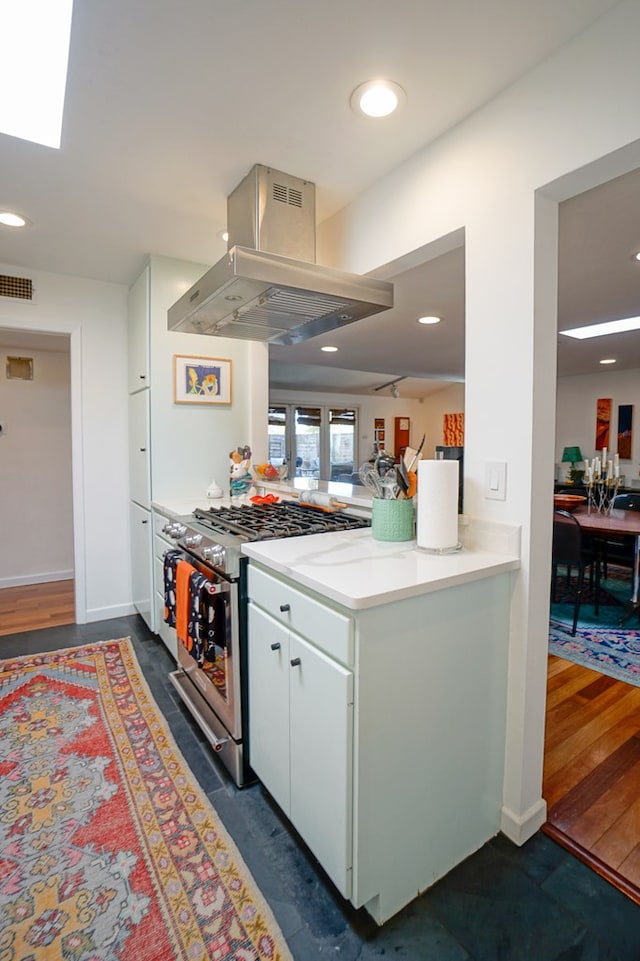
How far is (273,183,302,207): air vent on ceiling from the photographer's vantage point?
191 centimetres

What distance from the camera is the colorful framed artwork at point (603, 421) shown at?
6.17 metres

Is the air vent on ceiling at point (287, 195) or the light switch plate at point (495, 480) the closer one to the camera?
the light switch plate at point (495, 480)

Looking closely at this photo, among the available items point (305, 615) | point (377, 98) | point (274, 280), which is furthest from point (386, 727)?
point (377, 98)

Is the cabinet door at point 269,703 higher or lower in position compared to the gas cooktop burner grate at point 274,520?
lower

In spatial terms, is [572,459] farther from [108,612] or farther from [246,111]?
[246,111]

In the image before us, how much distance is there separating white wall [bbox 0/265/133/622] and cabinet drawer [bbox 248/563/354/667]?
2.15m

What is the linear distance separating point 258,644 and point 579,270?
8.76ft

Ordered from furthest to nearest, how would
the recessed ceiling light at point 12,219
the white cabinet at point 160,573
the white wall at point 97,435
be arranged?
the white wall at point 97,435, the white cabinet at point 160,573, the recessed ceiling light at point 12,219

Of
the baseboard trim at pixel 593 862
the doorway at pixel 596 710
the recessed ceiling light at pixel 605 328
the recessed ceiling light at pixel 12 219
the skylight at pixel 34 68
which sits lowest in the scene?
the baseboard trim at pixel 593 862

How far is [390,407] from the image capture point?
8758 millimetres

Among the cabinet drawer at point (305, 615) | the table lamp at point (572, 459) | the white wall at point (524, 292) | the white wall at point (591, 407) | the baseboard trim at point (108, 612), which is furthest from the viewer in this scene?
the table lamp at point (572, 459)

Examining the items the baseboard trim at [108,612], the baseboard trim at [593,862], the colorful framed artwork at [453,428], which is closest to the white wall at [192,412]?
the baseboard trim at [108,612]

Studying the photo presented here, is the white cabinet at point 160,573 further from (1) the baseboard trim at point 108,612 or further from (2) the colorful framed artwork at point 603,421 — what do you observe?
(2) the colorful framed artwork at point 603,421

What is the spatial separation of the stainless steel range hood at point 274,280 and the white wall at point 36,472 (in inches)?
105
